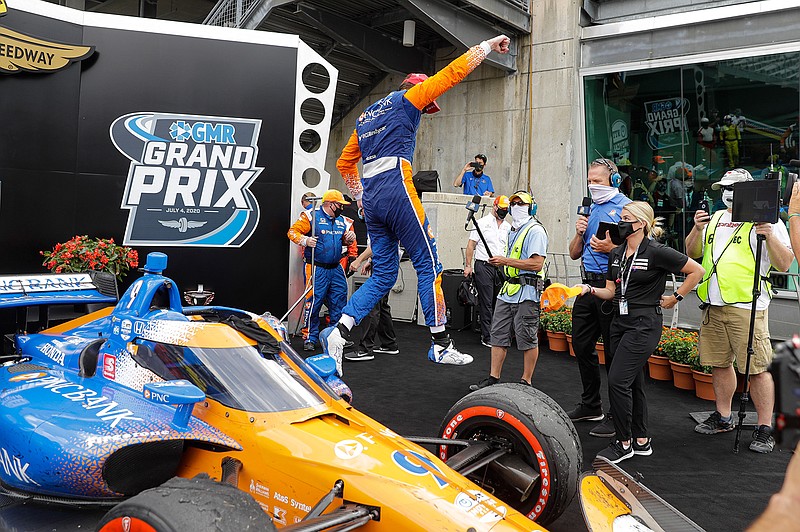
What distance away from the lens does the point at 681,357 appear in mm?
6586

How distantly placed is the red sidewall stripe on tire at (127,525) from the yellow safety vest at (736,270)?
4197 mm

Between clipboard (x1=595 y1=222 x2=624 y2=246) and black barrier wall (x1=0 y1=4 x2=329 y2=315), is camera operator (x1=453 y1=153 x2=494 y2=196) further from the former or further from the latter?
clipboard (x1=595 y1=222 x2=624 y2=246)

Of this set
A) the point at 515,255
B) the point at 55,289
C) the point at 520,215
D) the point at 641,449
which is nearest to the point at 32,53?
the point at 55,289

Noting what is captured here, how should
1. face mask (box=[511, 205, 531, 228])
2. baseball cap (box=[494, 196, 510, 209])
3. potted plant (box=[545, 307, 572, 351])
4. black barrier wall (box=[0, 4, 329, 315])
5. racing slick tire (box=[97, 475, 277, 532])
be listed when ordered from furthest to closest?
1. potted plant (box=[545, 307, 572, 351])
2. black barrier wall (box=[0, 4, 329, 315])
3. baseball cap (box=[494, 196, 510, 209])
4. face mask (box=[511, 205, 531, 228])
5. racing slick tire (box=[97, 475, 277, 532])

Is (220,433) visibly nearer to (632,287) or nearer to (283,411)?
(283,411)

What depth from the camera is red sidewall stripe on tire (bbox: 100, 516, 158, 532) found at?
1961 millimetres

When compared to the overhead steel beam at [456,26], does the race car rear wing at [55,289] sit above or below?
below

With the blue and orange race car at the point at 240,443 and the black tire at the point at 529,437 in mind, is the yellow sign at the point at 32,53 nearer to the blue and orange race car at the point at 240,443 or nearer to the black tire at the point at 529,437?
the blue and orange race car at the point at 240,443

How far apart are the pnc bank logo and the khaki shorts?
5.74 metres

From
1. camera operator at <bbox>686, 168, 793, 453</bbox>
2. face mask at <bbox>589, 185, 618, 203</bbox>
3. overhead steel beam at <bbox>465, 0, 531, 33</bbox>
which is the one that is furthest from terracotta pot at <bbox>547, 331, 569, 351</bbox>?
overhead steel beam at <bbox>465, 0, 531, 33</bbox>

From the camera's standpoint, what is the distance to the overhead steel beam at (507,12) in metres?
11.9

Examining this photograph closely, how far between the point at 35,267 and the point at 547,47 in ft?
32.0

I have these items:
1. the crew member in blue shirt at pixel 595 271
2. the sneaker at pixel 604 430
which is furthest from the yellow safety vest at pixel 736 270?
the sneaker at pixel 604 430

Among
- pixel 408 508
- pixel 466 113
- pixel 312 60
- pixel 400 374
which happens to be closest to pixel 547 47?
pixel 466 113
